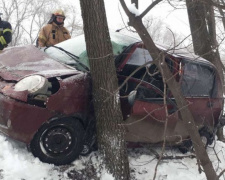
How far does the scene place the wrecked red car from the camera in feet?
11.4

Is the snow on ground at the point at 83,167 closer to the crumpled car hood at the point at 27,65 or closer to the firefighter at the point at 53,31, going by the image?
the crumpled car hood at the point at 27,65

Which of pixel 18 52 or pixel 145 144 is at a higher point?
pixel 18 52

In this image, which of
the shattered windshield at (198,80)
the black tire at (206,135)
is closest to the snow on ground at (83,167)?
the black tire at (206,135)

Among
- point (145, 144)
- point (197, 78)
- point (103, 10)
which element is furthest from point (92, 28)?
point (197, 78)

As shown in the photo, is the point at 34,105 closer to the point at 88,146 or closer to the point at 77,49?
the point at 88,146

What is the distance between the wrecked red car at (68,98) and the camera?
3.48 m

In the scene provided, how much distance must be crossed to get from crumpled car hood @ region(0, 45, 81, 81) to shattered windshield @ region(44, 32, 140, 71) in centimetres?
26

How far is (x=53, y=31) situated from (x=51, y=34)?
76mm

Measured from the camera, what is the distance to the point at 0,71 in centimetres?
399

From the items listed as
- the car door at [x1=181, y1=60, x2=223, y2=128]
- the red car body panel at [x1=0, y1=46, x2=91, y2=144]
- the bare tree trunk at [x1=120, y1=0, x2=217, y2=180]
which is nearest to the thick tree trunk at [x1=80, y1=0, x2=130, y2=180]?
the red car body panel at [x1=0, y1=46, x2=91, y2=144]

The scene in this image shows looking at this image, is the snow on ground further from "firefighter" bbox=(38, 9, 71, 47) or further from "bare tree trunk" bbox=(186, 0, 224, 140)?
"bare tree trunk" bbox=(186, 0, 224, 140)

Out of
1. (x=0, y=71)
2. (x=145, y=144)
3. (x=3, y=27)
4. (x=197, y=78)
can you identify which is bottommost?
(x=145, y=144)

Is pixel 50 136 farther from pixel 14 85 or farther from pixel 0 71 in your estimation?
pixel 0 71

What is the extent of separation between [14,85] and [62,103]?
60cm
